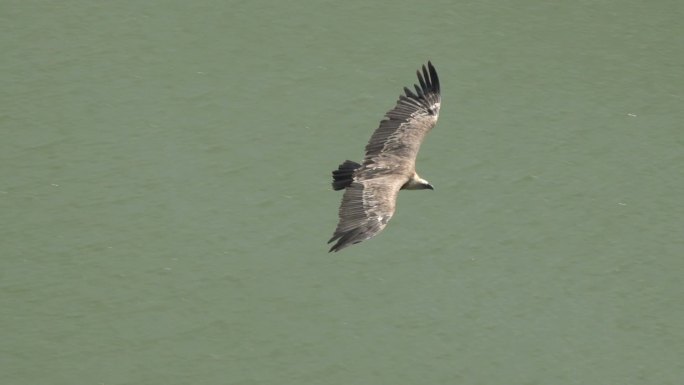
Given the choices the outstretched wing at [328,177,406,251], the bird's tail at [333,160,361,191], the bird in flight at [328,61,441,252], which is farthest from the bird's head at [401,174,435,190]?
the bird's tail at [333,160,361,191]

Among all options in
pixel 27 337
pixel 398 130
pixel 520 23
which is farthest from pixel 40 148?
pixel 520 23

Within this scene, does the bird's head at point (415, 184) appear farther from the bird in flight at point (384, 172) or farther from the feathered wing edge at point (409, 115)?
the feathered wing edge at point (409, 115)

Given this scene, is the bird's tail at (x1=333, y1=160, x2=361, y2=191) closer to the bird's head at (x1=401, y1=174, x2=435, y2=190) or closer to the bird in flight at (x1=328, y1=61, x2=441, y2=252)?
the bird in flight at (x1=328, y1=61, x2=441, y2=252)

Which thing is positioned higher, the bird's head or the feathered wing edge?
the feathered wing edge

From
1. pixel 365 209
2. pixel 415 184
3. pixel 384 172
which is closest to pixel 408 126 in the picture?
pixel 415 184

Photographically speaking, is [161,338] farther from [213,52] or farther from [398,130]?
[213,52]

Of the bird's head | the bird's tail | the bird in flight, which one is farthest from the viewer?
the bird's head

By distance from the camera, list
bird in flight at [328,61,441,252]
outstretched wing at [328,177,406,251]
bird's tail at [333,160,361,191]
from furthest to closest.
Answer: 1. bird's tail at [333,160,361,191]
2. bird in flight at [328,61,441,252]
3. outstretched wing at [328,177,406,251]

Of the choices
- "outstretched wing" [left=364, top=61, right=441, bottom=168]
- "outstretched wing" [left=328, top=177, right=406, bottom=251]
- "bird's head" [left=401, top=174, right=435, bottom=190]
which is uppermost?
"outstretched wing" [left=364, top=61, right=441, bottom=168]
